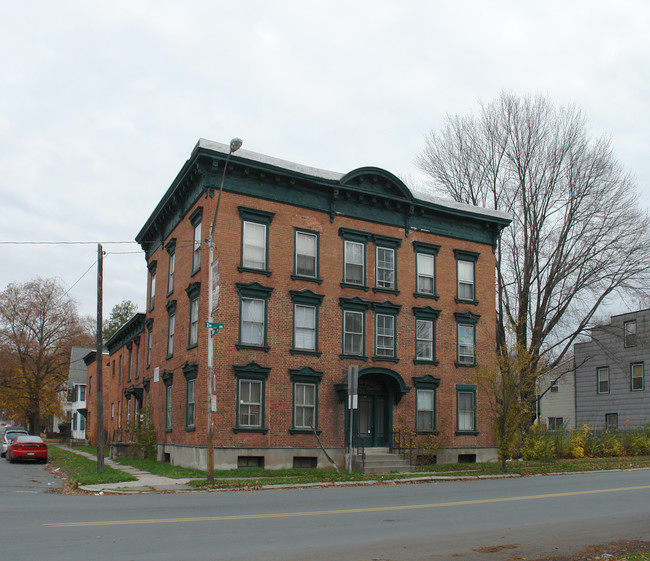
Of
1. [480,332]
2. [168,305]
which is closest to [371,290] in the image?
[480,332]

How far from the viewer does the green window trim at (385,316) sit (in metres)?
28.9

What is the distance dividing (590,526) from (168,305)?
72.0 ft

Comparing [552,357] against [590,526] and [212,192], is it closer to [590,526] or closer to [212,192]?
[212,192]

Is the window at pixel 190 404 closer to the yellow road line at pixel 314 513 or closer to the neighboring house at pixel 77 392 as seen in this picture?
the yellow road line at pixel 314 513

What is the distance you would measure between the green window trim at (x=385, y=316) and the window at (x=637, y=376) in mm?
23755

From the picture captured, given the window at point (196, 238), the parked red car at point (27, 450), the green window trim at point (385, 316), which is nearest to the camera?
the window at point (196, 238)

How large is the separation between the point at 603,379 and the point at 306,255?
1178 inches

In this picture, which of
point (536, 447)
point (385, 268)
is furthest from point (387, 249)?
point (536, 447)

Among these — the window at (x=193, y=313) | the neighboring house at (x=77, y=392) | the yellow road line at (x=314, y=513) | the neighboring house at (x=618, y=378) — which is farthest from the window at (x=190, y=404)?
the neighboring house at (x=77, y=392)

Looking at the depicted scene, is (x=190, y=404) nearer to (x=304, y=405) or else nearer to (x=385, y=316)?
(x=304, y=405)

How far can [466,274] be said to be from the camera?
32125 mm

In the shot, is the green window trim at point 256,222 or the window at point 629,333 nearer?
the green window trim at point 256,222

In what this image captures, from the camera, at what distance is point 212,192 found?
1019 inches

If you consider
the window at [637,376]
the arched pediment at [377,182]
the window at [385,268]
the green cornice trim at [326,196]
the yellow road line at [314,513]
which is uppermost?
the arched pediment at [377,182]
